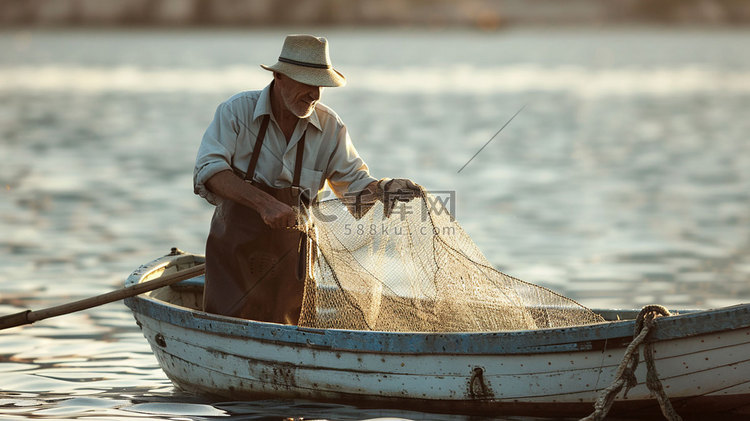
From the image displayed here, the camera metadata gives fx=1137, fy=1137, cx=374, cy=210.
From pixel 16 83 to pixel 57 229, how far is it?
91.8ft

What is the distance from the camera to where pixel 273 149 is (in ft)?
20.4

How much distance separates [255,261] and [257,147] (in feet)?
2.05

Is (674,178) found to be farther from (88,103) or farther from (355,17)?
(355,17)

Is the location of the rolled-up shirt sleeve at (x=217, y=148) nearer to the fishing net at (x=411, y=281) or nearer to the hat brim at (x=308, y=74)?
the hat brim at (x=308, y=74)

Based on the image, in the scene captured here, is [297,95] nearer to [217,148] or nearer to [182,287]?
[217,148]

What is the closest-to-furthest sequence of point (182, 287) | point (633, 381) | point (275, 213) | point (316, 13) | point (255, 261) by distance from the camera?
point (633, 381) < point (275, 213) < point (255, 261) < point (182, 287) < point (316, 13)

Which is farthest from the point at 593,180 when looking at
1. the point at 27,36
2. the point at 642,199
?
the point at 27,36

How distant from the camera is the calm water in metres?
7.68

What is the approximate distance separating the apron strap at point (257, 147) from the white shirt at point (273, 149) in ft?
0.08

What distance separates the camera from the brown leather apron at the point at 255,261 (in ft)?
20.3

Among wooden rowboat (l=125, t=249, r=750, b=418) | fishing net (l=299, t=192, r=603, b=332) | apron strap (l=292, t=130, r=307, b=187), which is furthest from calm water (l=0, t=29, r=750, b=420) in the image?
apron strap (l=292, t=130, r=307, b=187)

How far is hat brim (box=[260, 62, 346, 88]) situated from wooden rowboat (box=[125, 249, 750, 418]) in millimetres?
1292

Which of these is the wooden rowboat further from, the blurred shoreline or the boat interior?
the blurred shoreline

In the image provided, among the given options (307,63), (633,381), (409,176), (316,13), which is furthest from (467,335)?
(316,13)
